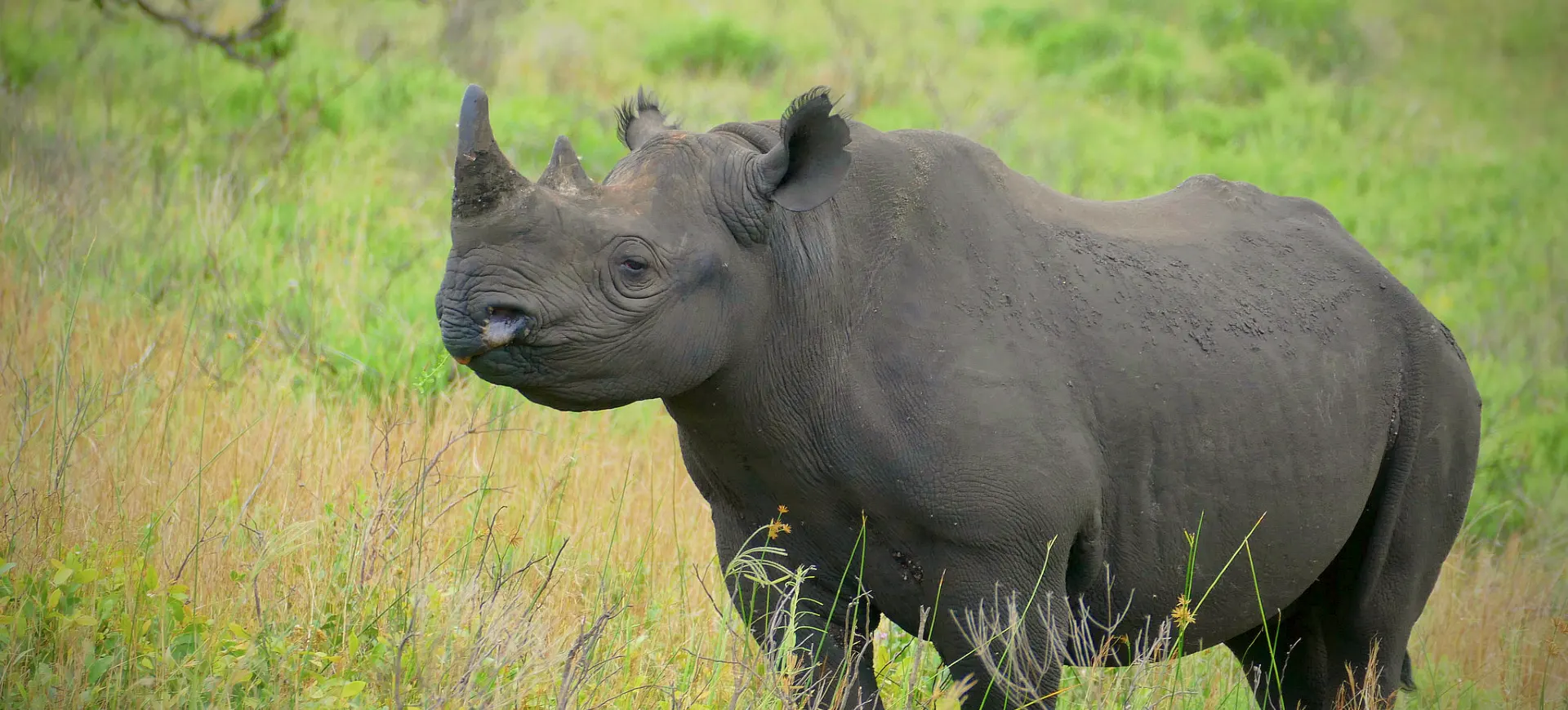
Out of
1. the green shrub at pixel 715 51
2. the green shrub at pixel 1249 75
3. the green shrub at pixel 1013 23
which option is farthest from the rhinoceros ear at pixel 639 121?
the green shrub at pixel 1013 23

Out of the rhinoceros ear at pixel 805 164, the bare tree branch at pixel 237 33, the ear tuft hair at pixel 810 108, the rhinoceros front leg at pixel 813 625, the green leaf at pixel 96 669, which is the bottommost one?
the rhinoceros front leg at pixel 813 625

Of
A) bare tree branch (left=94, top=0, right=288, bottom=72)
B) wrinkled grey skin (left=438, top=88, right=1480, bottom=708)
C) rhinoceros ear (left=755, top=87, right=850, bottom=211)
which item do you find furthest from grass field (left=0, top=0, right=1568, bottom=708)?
rhinoceros ear (left=755, top=87, right=850, bottom=211)

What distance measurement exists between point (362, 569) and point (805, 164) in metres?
1.54

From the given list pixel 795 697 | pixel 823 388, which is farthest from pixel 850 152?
pixel 795 697

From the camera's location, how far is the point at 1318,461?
448cm

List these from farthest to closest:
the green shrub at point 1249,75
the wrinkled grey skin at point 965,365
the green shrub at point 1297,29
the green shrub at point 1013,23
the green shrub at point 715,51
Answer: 1. the green shrub at point 1297,29
2. the green shrub at point 1013,23
3. the green shrub at point 1249,75
4. the green shrub at point 715,51
5. the wrinkled grey skin at point 965,365

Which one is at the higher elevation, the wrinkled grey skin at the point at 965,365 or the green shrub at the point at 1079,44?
the green shrub at the point at 1079,44

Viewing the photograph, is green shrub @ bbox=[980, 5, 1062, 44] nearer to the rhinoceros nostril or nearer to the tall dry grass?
the tall dry grass

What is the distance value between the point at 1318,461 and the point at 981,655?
53.3 inches

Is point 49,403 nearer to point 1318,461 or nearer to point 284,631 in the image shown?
point 284,631

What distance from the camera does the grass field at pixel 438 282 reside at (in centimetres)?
409

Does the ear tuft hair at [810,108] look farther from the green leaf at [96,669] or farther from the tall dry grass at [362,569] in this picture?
the green leaf at [96,669]

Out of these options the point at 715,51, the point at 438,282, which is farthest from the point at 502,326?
the point at 715,51

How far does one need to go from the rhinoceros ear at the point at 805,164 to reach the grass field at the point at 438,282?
3.64 ft
